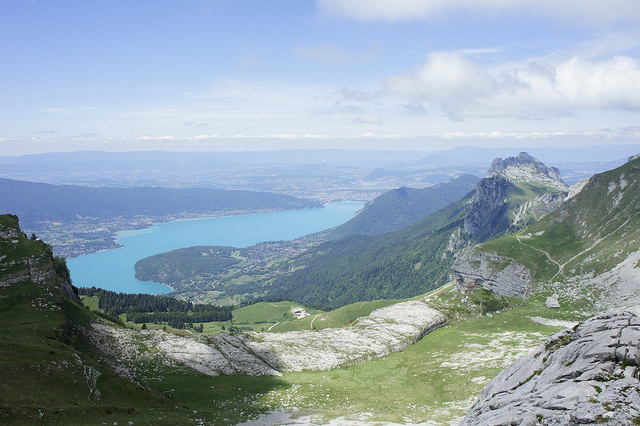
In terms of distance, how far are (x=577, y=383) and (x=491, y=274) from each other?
134524mm

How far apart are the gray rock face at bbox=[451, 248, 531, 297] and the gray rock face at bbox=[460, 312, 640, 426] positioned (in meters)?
Answer: 116

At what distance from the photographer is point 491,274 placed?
146500 millimetres

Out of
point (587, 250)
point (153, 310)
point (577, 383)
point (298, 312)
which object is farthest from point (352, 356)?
point (153, 310)

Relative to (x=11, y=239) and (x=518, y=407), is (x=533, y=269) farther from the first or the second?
(x=11, y=239)

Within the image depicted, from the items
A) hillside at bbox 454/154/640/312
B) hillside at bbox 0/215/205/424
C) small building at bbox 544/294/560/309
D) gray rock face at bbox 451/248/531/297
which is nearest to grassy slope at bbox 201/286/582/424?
hillside at bbox 0/215/205/424

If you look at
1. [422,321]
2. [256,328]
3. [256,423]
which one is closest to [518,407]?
[256,423]

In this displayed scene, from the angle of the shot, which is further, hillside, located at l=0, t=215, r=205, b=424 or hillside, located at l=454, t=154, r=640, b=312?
hillside, located at l=454, t=154, r=640, b=312

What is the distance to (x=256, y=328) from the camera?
16038 cm

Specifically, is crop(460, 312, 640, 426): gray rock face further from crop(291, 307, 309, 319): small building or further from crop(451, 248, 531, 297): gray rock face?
crop(291, 307, 309, 319): small building

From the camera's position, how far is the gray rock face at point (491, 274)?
137m

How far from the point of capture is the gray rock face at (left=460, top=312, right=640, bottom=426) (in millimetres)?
20547

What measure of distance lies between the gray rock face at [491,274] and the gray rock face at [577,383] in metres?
116

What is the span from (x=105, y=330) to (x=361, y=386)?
4674 cm

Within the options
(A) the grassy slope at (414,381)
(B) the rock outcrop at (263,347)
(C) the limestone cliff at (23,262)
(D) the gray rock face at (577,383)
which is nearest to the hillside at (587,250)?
(A) the grassy slope at (414,381)
